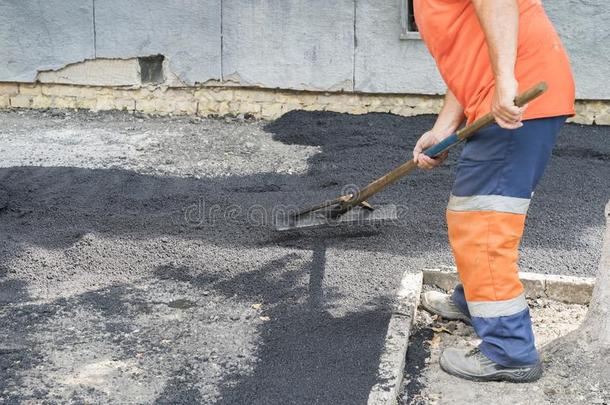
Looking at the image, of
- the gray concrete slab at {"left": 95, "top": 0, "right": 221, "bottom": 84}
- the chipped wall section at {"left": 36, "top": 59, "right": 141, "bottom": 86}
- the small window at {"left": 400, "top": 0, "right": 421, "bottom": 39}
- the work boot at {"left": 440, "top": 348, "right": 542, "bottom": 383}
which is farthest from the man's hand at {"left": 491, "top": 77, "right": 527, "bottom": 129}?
the chipped wall section at {"left": 36, "top": 59, "right": 141, "bottom": 86}

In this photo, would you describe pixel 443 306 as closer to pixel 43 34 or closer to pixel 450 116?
pixel 450 116

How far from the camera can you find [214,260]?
4.78 meters

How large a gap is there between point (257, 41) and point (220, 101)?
0.77 meters

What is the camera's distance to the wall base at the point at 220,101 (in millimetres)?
8586

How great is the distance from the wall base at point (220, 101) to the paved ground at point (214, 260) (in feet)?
3.36

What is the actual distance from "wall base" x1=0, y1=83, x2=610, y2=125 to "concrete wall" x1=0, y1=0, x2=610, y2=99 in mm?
129

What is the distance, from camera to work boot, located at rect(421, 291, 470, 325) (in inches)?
162

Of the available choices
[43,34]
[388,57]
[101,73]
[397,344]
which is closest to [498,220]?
[397,344]

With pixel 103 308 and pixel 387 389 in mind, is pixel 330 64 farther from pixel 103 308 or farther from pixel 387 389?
pixel 387 389

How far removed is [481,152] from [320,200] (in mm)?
2340

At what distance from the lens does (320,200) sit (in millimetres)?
5586

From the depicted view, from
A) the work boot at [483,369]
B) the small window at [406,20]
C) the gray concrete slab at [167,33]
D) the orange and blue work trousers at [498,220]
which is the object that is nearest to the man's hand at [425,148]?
the orange and blue work trousers at [498,220]

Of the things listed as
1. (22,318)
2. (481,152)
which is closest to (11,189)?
(22,318)

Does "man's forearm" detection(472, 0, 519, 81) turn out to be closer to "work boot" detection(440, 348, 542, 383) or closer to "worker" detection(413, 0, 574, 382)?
"worker" detection(413, 0, 574, 382)
